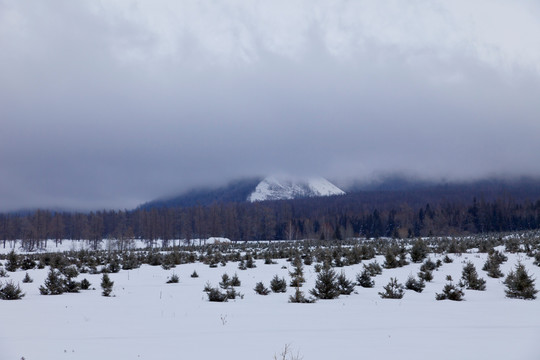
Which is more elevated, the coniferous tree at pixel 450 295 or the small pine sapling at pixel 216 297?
the small pine sapling at pixel 216 297

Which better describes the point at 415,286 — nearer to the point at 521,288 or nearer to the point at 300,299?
the point at 521,288

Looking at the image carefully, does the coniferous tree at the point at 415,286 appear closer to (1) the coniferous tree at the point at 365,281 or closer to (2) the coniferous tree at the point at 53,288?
(1) the coniferous tree at the point at 365,281

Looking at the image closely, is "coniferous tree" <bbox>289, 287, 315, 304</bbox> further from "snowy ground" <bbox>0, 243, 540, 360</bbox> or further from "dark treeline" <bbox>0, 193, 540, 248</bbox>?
"dark treeline" <bbox>0, 193, 540, 248</bbox>

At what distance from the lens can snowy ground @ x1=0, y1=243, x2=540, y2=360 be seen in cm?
661

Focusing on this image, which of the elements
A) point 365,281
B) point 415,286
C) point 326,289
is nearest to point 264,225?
point 365,281

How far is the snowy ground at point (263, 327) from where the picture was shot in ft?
21.7

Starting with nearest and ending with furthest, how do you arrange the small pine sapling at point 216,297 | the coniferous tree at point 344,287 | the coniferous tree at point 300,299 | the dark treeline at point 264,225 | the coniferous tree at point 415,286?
the coniferous tree at point 300,299 → the small pine sapling at point 216,297 → the coniferous tree at point 344,287 → the coniferous tree at point 415,286 → the dark treeline at point 264,225

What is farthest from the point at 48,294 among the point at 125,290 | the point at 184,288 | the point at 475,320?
the point at 475,320

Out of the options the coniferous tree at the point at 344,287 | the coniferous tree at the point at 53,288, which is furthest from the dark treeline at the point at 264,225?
the coniferous tree at the point at 53,288

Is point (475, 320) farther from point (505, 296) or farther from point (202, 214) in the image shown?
point (202, 214)

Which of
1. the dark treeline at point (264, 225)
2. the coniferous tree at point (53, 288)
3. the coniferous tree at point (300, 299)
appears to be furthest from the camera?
the dark treeline at point (264, 225)

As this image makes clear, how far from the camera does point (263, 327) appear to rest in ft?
28.9

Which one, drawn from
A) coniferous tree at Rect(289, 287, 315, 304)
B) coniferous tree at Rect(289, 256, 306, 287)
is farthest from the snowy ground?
coniferous tree at Rect(289, 256, 306, 287)

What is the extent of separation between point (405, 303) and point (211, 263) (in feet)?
57.8
